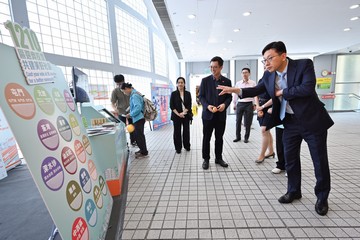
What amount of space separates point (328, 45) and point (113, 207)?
10.4 metres

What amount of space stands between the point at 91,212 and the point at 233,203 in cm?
141

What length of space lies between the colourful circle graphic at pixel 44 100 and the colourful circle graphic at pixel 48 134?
0.08m

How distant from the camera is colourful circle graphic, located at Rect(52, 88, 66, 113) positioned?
122 cm

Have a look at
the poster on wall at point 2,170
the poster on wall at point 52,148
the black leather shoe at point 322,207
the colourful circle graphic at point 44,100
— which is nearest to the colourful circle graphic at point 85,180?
the poster on wall at point 52,148

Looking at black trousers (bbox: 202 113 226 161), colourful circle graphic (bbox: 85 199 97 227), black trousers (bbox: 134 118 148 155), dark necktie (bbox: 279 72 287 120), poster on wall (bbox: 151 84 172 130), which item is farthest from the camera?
poster on wall (bbox: 151 84 172 130)

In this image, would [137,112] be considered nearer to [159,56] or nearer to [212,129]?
[212,129]

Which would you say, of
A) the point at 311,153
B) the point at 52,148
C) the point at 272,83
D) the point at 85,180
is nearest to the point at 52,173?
the point at 52,148

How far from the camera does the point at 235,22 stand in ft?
17.4

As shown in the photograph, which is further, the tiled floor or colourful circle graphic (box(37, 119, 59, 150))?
the tiled floor

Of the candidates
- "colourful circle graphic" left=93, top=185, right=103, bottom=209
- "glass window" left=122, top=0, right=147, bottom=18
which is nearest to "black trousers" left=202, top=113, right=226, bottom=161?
"colourful circle graphic" left=93, top=185, right=103, bottom=209

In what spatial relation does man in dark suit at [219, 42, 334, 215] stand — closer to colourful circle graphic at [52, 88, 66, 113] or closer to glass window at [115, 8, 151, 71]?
colourful circle graphic at [52, 88, 66, 113]

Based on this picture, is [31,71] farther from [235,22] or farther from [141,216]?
[235,22]

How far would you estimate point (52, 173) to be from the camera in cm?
91

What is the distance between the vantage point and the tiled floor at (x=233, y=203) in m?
1.56
